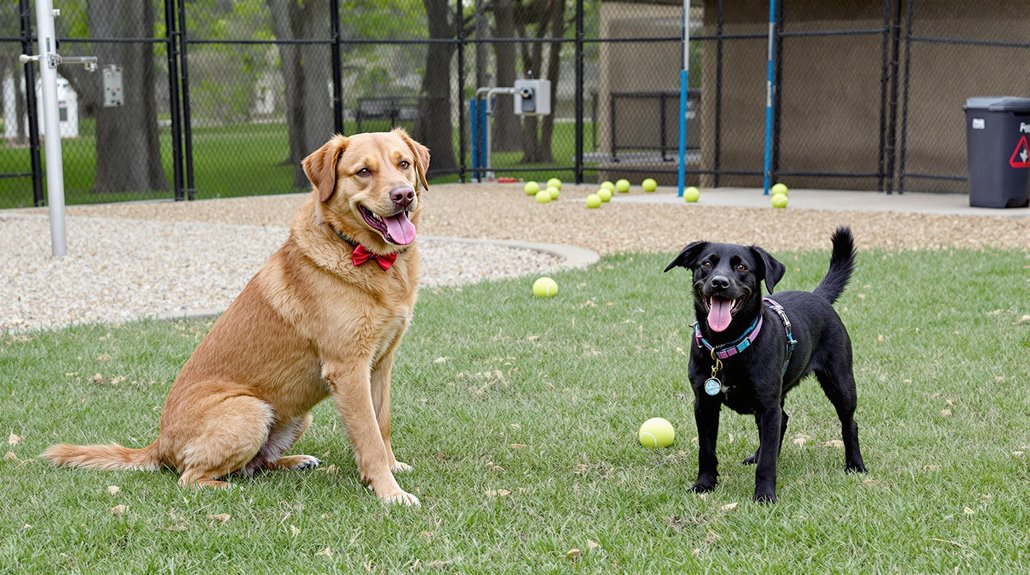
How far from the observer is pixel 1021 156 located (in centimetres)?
1309

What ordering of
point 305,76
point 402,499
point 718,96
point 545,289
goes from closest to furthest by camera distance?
1. point 402,499
2. point 545,289
3. point 718,96
4. point 305,76

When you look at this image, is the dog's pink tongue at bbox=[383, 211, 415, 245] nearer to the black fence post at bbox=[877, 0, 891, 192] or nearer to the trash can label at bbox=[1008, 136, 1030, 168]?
the trash can label at bbox=[1008, 136, 1030, 168]

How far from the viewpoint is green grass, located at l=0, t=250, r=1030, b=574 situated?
3.49 meters

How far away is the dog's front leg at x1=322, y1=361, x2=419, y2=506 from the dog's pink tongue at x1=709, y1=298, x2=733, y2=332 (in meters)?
1.26

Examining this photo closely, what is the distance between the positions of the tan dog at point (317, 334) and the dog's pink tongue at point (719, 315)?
113 centimetres

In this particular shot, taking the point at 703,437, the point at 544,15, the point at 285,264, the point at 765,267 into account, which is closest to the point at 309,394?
the point at 285,264

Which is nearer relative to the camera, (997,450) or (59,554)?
(59,554)

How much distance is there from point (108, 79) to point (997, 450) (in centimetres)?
1333

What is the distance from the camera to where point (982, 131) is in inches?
516

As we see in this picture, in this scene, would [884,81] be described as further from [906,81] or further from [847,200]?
[847,200]

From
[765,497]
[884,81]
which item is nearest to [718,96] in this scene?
[884,81]

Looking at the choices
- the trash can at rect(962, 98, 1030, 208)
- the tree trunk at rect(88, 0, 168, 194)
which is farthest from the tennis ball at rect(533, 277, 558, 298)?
the tree trunk at rect(88, 0, 168, 194)

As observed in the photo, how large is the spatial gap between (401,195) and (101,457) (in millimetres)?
1581

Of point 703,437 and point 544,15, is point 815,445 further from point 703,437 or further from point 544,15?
point 544,15
